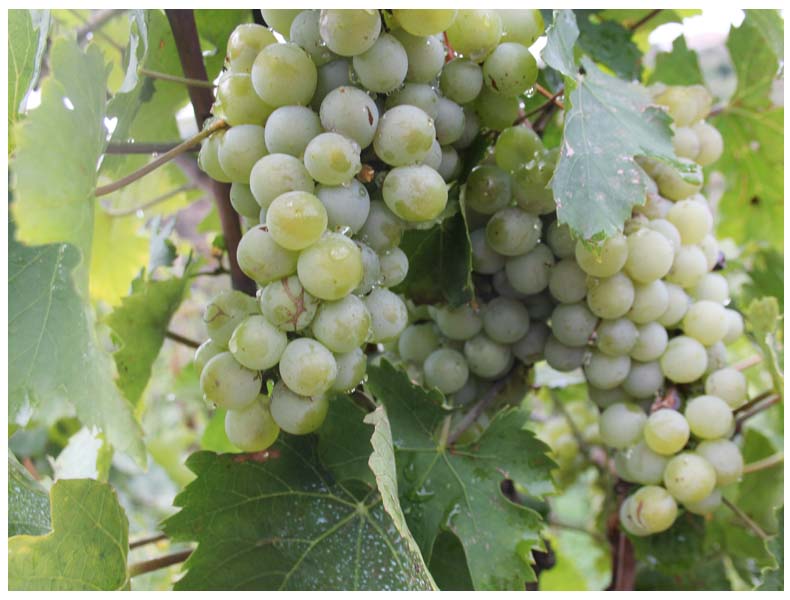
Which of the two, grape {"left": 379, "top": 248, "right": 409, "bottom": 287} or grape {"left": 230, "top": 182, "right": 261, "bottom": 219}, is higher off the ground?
grape {"left": 230, "top": 182, "right": 261, "bottom": 219}

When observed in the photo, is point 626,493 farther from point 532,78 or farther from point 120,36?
point 120,36

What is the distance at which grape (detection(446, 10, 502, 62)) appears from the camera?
2.03 feet

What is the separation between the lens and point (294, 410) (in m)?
0.57

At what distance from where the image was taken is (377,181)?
598 mm

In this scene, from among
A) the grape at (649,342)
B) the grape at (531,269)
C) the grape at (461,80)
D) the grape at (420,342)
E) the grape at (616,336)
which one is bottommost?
the grape at (420,342)

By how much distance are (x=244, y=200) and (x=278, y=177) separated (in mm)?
74

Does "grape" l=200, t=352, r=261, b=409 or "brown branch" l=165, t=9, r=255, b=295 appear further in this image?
"brown branch" l=165, t=9, r=255, b=295

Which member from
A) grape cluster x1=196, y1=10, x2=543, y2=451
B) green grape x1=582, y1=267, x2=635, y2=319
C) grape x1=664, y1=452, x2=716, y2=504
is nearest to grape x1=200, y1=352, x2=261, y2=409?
grape cluster x1=196, y1=10, x2=543, y2=451

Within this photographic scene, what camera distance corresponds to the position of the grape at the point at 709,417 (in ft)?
2.45

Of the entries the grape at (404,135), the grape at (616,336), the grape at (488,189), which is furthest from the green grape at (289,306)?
the grape at (616,336)

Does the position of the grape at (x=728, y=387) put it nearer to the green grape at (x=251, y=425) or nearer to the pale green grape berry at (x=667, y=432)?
the pale green grape berry at (x=667, y=432)

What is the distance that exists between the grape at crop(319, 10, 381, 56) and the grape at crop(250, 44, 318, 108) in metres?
0.03

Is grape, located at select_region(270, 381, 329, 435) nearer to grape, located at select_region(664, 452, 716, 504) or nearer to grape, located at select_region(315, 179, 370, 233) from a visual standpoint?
grape, located at select_region(315, 179, 370, 233)
